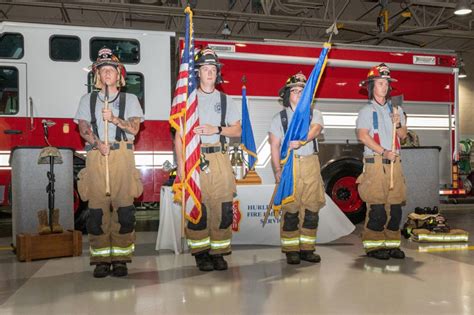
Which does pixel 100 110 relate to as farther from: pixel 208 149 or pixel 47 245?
pixel 47 245

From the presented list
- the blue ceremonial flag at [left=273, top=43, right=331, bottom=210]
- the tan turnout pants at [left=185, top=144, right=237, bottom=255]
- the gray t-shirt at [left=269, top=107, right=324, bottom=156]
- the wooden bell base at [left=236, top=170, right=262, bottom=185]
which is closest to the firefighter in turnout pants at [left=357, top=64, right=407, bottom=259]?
the gray t-shirt at [left=269, top=107, right=324, bottom=156]

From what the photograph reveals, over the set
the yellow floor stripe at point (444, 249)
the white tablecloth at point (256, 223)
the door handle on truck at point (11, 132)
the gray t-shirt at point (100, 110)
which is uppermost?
the gray t-shirt at point (100, 110)

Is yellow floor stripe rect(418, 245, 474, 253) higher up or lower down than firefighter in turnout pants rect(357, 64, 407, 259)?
lower down

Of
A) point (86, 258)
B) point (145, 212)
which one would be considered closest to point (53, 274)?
point (86, 258)

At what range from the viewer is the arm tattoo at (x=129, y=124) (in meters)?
4.43

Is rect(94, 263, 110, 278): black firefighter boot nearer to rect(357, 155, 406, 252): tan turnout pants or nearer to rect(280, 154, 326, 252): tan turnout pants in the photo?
rect(280, 154, 326, 252): tan turnout pants

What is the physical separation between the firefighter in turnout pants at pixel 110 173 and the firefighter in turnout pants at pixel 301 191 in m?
1.49

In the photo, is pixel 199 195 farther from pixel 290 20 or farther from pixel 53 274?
pixel 290 20

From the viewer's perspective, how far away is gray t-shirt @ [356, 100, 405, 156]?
5.17 m

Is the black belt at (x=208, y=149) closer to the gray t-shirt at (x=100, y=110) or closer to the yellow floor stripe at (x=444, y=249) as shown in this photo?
the gray t-shirt at (x=100, y=110)

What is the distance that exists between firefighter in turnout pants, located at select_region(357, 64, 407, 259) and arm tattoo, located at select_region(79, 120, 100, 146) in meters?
2.73

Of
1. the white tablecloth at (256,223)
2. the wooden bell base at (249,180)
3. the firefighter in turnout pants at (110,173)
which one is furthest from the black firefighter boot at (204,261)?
the wooden bell base at (249,180)

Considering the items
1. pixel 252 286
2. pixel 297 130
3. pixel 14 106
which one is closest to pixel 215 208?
pixel 252 286

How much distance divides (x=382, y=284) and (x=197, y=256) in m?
1.78
